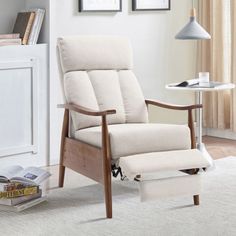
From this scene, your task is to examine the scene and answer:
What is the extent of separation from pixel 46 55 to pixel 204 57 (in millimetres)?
1712

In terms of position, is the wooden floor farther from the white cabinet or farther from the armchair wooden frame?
the white cabinet

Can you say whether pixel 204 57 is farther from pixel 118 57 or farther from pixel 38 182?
pixel 38 182

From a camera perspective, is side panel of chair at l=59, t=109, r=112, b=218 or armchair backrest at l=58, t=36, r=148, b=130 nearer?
side panel of chair at l=59, t=109, r=112, b=218

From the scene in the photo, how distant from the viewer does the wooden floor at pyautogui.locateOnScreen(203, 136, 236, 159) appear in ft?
16.8

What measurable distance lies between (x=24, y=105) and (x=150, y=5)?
57.7 inches

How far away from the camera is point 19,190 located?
3.67 m

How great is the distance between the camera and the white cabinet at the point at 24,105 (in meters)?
4.41

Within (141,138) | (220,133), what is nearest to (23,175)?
(141,138)

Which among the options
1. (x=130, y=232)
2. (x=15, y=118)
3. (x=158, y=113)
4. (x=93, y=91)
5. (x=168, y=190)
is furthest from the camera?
(x=158, y=113)

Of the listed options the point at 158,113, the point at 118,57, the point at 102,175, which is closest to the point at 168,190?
the point at 102,175

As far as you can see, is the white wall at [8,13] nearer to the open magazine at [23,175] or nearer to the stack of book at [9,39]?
the stack of book at [9,39]

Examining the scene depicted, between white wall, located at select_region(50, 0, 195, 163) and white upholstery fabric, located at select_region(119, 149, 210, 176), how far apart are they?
1.34m

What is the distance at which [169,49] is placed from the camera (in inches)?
218

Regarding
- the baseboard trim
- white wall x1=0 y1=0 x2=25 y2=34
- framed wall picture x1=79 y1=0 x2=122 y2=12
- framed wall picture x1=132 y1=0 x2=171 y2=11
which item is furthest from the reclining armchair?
the baseboard trim
